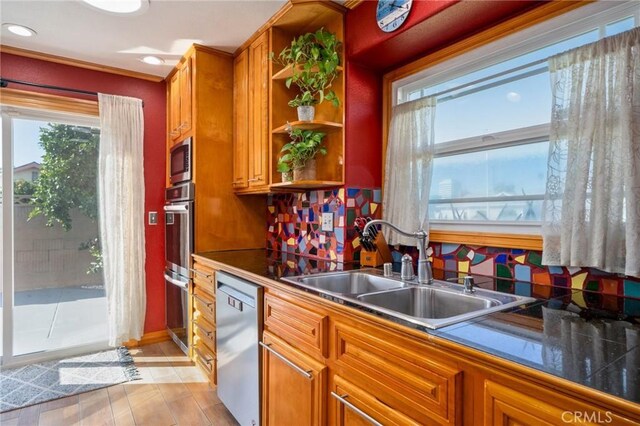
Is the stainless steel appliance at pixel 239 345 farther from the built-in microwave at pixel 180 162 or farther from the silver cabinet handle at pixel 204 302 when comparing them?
the built-in microwave at pixel 180 162

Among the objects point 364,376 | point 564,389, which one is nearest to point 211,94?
point 364,376

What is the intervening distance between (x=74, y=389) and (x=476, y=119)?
303cm

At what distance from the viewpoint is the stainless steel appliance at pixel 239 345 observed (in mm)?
1755

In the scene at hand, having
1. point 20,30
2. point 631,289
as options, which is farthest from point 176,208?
point 631,289

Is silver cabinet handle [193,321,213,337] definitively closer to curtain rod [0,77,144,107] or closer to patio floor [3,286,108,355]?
patio floor [3,286,108,355]

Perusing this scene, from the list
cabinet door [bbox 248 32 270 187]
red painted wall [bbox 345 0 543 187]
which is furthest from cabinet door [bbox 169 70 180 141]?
red painted wall [bbox 345 0 543 187]

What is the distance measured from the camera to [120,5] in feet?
6.76

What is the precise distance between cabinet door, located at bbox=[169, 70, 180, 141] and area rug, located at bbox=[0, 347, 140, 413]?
190 centimetres

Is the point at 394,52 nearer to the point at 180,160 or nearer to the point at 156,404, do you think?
the point at 180,160

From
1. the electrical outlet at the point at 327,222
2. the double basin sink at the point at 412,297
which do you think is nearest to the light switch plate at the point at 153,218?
the electrical outlet at the point at 327,222

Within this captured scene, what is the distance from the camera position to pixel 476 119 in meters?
1.82

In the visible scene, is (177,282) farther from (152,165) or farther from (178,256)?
Result: (152,165)

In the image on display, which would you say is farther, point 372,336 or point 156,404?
point 156,404

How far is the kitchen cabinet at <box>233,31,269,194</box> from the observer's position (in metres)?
2.40
